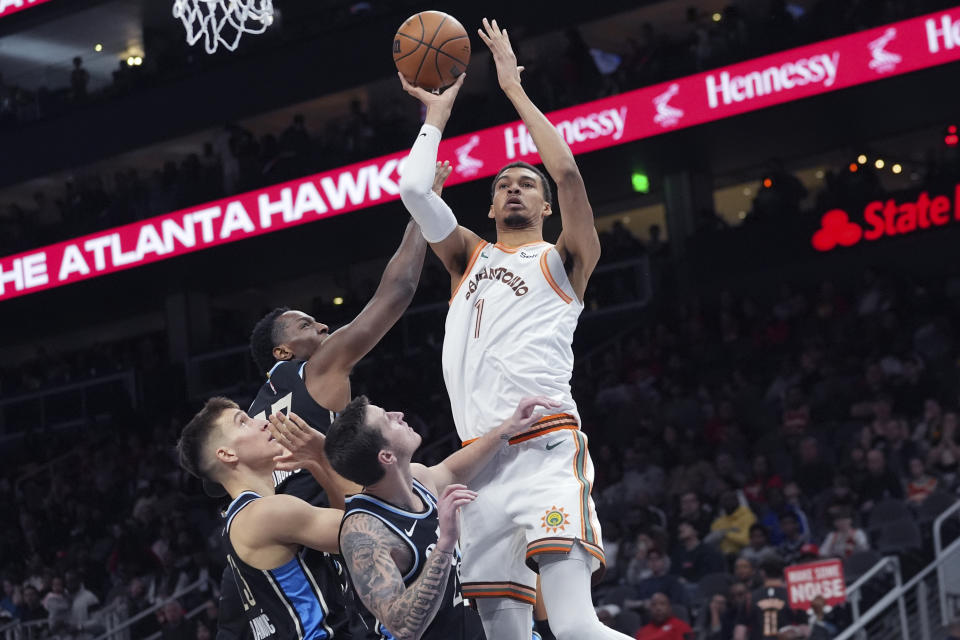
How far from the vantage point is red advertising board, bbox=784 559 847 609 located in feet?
29.9

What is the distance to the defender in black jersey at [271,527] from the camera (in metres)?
4.30

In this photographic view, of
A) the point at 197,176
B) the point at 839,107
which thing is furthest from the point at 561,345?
the point at 197,176

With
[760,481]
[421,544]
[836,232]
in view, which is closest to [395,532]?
[421,544]

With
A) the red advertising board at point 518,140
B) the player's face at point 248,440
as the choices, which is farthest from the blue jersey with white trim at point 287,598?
the red advertising board at point 518,140

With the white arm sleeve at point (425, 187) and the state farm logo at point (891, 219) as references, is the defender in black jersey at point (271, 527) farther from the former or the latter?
the state farm logo at point (891, 219)

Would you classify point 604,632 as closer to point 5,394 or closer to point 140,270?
point 140,270

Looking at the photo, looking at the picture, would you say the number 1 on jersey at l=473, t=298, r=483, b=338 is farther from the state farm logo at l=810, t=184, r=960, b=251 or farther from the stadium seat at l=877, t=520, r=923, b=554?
the state farm logo at l=810, t=184, r=960, b=251

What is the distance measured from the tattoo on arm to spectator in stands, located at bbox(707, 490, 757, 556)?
24.3ft

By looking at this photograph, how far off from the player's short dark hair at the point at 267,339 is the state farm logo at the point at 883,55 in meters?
9.79

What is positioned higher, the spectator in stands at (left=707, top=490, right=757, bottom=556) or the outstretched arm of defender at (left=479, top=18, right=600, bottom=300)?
the outstretched arm of defender at (left=479, top=18, right=600, bottom=300)

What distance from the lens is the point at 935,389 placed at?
39.8 ft

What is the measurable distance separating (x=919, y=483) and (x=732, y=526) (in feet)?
5.17

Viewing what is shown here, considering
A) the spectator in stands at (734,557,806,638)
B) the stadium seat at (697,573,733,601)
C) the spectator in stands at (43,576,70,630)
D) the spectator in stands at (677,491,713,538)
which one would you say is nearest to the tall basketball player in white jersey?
the spectator in stands at (734,557,806,638)

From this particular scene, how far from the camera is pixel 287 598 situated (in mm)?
4363
